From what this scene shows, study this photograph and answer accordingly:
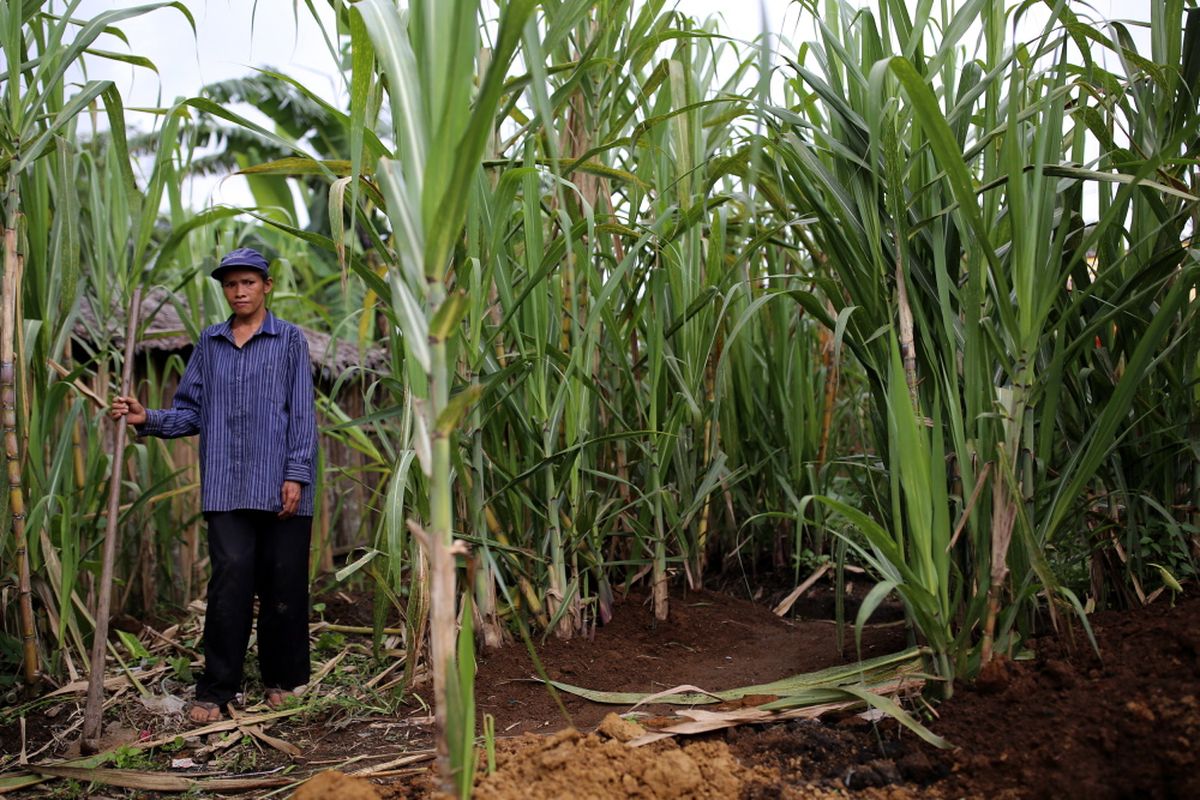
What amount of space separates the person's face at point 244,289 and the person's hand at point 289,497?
48 cm

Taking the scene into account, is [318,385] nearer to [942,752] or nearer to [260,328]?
[260,328]

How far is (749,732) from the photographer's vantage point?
64.4 inches

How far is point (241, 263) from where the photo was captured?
2.50 meters

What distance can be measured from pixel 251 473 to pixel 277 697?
580mm

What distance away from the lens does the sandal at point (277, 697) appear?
7.87 feet

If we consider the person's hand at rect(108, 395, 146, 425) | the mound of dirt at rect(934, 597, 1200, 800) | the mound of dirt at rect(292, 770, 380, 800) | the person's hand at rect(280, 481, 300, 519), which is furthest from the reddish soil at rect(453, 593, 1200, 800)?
the person's hand at rect(108, 395, 146, 425)

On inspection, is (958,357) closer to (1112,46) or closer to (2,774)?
(1112,46)

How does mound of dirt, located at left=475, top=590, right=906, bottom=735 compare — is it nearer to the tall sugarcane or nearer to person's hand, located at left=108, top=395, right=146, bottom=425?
the tall sugarcane

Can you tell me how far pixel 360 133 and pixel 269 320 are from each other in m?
1.20

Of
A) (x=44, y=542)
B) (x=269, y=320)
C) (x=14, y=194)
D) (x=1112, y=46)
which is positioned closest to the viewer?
(x=1112, y=46)

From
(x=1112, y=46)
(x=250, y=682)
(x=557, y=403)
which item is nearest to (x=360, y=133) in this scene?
(x=557, y=403)

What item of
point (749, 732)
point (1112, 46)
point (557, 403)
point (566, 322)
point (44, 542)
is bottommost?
point (749, 732)

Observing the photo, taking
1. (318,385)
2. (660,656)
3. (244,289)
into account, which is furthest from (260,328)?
(318,385)

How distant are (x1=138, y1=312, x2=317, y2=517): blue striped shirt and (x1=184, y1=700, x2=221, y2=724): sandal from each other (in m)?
0.49
